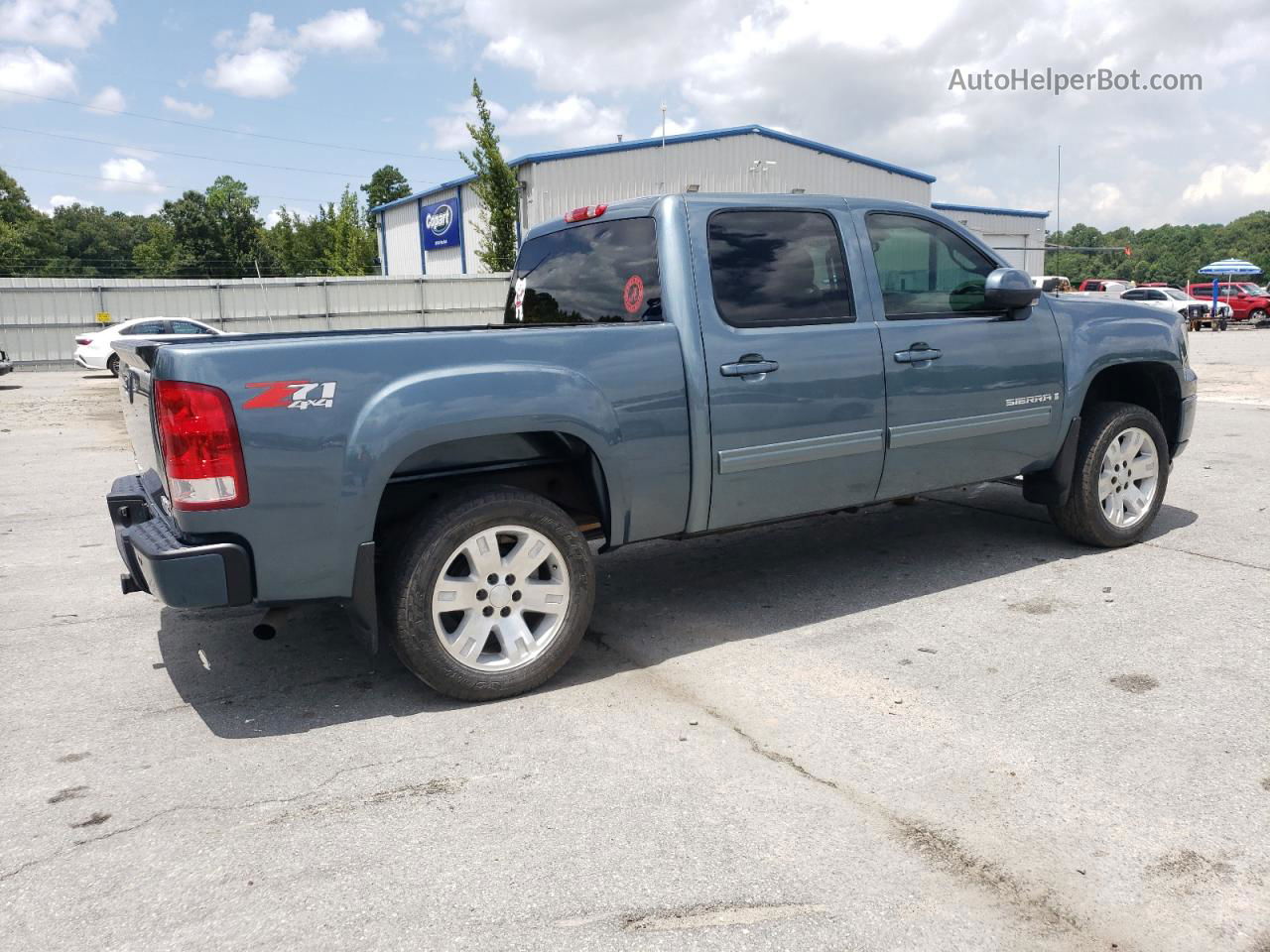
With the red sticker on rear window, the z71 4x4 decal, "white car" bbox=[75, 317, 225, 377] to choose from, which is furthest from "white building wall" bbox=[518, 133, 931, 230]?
the z71 4x4 decal

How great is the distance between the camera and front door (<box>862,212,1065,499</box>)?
190 inches

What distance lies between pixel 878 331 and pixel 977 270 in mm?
877

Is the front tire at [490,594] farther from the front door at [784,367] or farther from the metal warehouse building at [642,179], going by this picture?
the metal warehouse building at [642,179]

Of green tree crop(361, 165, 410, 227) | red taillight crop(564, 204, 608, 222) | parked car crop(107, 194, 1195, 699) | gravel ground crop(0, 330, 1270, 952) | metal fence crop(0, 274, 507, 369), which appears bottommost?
gravel ground crop(0, 330, 1270, 952)

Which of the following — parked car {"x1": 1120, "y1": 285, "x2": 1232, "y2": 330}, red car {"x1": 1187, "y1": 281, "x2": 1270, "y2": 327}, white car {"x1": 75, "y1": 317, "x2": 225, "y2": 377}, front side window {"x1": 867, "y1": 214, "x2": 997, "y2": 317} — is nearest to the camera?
front side window {"x1": 867, "y1": 214, "x2": 997, "y2": 317}

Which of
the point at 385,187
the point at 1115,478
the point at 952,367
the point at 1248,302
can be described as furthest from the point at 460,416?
the point at 385,187

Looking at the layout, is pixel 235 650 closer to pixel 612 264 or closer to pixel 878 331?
pixel 612 264

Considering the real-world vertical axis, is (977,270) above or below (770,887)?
above

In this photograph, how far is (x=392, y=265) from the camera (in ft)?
130

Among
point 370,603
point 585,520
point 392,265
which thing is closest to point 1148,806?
point 585,520

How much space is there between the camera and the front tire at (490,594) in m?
3.70

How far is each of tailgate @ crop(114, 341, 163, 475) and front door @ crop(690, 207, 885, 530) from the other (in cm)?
212

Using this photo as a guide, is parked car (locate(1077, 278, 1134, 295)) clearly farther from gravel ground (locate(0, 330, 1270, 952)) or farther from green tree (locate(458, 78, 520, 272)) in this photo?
gravel ground (locate(0, 330, 1270, 952))

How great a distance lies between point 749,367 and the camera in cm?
433
